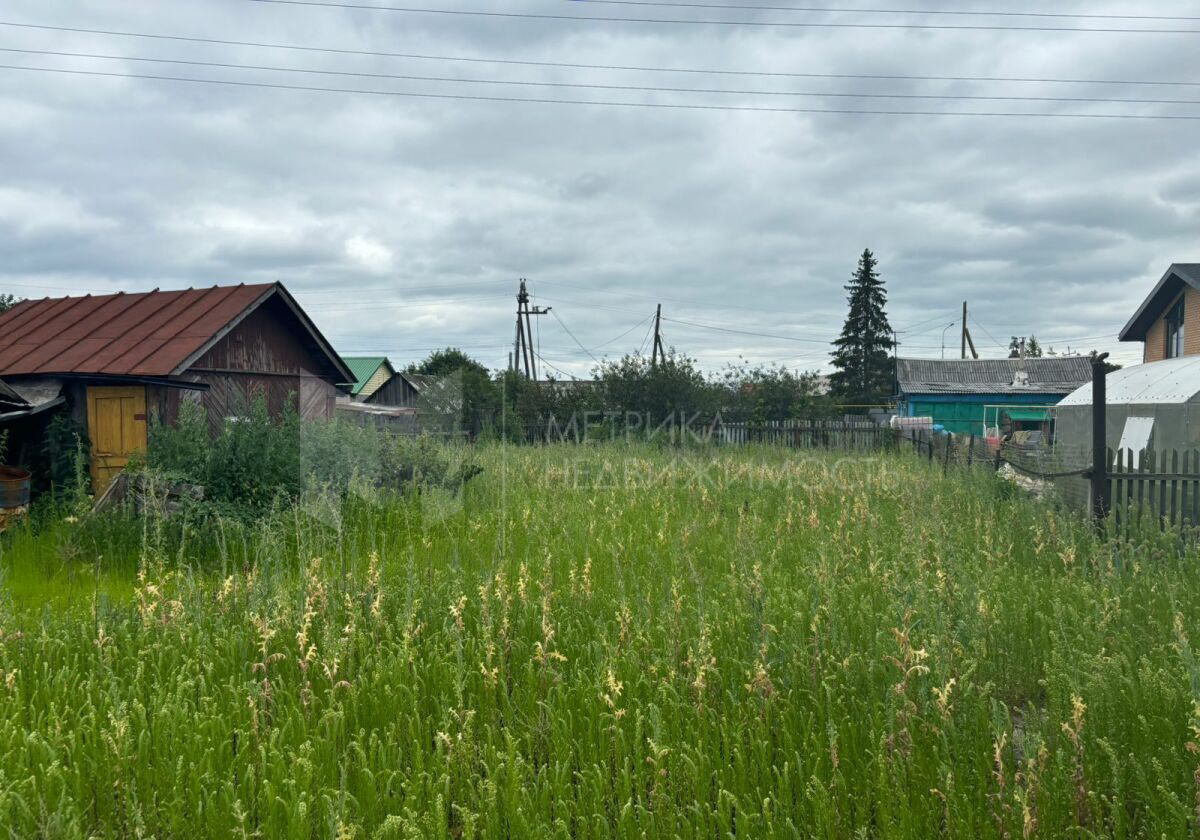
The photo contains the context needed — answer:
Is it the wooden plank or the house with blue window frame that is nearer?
the wooden plank

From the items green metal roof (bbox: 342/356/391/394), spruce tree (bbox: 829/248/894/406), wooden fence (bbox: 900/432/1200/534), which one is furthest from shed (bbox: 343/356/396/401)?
wooden fence (bbox: 900/432/1200/534)

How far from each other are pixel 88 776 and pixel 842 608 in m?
4.31

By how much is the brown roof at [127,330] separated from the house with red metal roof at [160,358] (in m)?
0.02

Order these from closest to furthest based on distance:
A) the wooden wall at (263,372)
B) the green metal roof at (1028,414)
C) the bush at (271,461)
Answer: the bush at (271,461)
the wooden wall at (263,372)
the green metal roof at (1028,414)

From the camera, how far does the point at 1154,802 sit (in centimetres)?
303

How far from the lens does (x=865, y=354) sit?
54.4m

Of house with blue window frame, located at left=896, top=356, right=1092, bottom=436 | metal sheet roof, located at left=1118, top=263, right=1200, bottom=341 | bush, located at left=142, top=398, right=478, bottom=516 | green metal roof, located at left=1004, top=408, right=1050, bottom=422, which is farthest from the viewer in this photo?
house with blue window frame, located at left=896, top=356, right=1092, bottom=436

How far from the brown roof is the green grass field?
5.79 m

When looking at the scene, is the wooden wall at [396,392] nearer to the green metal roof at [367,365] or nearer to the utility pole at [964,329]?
the green metal roof at [367,365]

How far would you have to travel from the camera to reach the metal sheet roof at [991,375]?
45.7 meters

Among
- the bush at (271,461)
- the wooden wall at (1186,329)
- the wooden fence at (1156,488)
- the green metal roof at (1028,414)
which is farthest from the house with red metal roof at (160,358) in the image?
the green metal roof at (1028,414)

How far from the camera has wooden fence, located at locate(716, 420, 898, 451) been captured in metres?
22.6

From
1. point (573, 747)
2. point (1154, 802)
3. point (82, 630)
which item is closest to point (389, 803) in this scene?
point (573, 747)

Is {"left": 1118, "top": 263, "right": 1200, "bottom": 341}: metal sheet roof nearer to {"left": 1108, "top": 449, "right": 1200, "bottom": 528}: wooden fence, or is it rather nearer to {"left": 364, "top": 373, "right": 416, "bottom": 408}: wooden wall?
{"left": 1108, "top": 449, "right": 1200, "bottom": 528}: wooden fence
